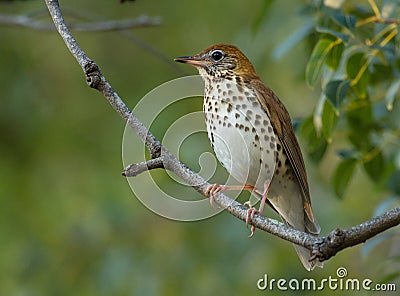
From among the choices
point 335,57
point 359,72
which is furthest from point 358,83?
point 335,57

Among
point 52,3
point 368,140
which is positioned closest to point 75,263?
point 368,140

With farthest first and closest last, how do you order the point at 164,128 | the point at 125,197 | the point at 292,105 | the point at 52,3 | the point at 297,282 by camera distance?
the point at 292,105, the point at 125,197, the point at 164,128, the point at 297,282, the point at 52,3

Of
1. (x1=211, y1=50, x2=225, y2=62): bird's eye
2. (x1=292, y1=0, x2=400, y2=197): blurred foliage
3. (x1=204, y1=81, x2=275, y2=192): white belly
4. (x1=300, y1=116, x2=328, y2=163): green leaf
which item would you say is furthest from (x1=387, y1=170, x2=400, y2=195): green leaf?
(x1=211, y1=50, x2=225, y2=62): bird's eye

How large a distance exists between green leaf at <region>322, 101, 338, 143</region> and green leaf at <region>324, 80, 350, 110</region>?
126mm

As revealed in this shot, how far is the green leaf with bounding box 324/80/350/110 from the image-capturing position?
3758 millimetres

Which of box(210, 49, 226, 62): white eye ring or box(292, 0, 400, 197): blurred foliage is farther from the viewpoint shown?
box(210, 49, 226, 62): white eye ring

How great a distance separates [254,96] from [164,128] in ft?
6.45

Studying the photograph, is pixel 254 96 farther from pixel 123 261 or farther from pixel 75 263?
Result: pixel 75 263

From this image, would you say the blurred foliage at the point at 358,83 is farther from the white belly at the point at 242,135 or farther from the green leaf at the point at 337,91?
the white belly at the point at 242,135

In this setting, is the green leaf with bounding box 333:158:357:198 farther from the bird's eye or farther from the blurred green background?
the bird's eye

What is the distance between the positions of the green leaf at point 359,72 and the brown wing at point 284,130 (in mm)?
454

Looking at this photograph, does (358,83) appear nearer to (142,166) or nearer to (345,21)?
(345,21)

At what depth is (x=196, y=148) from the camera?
5996 millimetres

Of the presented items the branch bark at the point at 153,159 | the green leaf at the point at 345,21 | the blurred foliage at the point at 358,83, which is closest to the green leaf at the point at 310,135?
the blurred foliage at the point at 358,83
